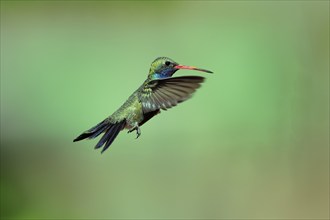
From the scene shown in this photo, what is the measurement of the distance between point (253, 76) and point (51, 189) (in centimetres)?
111

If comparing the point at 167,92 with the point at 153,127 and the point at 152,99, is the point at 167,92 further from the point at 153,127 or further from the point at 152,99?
the point at 153,127

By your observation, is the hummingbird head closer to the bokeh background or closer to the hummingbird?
the hummingbird

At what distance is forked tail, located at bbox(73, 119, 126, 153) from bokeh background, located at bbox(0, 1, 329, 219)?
5.47 ft

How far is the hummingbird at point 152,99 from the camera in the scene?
0.52 m

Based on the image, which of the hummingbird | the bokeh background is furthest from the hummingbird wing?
the bokeh background

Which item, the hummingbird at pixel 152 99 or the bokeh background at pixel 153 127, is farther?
the bokeh background at pixel 153 127

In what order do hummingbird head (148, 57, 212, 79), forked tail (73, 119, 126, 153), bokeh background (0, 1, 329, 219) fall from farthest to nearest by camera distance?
1. bokeh background (0, 1, 329, 219)
2. hummingbird head (148, 57, 212, 79)
3. forked tail (73, 119, 126, 153)

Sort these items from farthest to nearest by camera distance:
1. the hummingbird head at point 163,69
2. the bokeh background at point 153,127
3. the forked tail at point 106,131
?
the bokeh background at point 153,127, the hummingbird head at point 163,69, the forked tail at point 106,131

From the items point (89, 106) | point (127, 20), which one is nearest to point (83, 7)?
point (127, 20)

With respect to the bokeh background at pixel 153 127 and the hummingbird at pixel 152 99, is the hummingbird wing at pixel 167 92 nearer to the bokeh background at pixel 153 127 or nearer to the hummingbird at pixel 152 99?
the hummingbird at pixel 152 99

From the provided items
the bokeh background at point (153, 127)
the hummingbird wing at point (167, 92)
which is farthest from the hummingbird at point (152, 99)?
the bokeh background at point (153, 127)

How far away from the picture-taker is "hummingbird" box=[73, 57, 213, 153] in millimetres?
521

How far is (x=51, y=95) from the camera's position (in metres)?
2.52

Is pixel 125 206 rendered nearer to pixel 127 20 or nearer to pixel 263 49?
pixel 127 20
